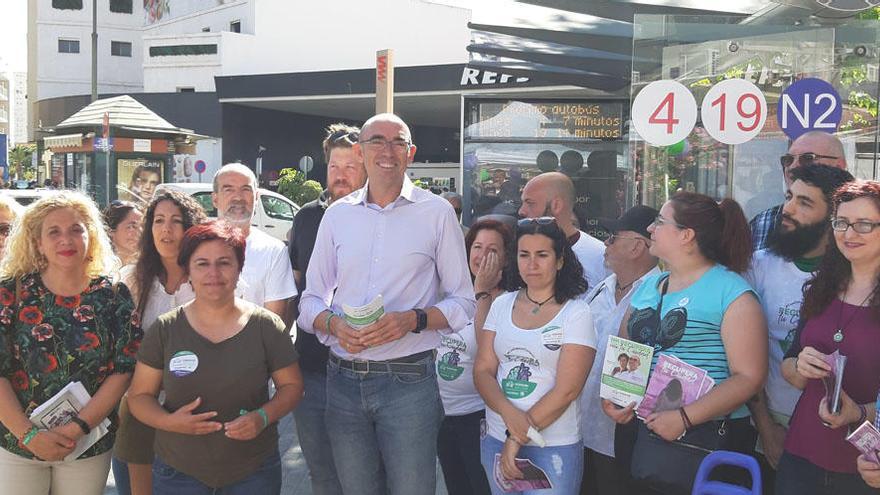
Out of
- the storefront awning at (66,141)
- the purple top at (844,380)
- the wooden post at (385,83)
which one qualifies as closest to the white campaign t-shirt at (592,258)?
the purple top at (844,380)

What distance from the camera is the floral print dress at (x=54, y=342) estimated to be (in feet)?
11.9

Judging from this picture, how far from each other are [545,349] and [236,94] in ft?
105

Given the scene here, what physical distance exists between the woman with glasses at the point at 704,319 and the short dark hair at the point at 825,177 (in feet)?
1.16

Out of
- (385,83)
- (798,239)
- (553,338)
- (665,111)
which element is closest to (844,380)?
(798,239)

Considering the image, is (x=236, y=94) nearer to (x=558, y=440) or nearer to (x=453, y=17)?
(x=453, y=17)

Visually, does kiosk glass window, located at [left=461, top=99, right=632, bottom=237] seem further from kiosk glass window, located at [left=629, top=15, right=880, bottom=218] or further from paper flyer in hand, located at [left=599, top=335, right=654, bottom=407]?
paper flyer in hand, located at [left=599, top=335, right=654, bottom=407]

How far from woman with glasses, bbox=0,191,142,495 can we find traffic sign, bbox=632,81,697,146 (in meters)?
3.55

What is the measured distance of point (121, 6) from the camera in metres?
54.4

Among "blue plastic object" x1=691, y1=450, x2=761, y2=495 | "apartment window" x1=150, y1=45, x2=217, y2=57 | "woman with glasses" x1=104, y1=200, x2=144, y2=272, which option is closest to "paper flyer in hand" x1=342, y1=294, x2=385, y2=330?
"blue plastic object" x1=691, y1=450, x2=761, y2=495

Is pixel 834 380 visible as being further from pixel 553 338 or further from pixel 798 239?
pixel 553 338

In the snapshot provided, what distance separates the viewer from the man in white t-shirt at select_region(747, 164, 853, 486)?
359cm

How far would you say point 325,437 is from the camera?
423 centimetres

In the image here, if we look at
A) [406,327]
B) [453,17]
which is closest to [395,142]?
[406,327]

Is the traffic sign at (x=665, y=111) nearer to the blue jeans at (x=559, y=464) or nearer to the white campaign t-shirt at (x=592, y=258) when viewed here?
the white campaign t-shirt at (x=592, y=258)
